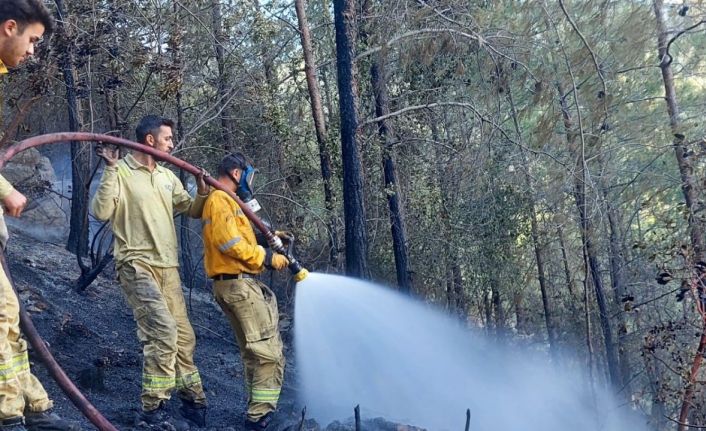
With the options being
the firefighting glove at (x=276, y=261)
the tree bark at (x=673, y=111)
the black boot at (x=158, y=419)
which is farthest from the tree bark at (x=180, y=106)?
the tree bark at (x=673, y=111)

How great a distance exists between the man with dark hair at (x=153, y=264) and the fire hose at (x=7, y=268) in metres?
0.15

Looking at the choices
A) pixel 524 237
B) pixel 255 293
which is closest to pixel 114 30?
pixel 255 293

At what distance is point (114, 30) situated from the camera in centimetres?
800

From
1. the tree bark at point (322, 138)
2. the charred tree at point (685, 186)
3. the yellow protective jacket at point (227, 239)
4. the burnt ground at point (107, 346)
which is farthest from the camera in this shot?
the tree bark at point (322, 138)

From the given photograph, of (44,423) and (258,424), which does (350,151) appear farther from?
(44,423)

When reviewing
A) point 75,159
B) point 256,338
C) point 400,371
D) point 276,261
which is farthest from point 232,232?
point 75,159

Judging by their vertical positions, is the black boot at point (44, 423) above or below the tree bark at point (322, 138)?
below

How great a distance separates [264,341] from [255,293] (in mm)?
355

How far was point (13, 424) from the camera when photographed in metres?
3.81

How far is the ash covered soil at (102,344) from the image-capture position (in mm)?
6082

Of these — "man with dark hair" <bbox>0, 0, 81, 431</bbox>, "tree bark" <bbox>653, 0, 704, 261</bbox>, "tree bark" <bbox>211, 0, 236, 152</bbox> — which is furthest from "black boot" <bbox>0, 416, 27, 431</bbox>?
"tree bark" <bbox>653, 0, 704, 261</bbox>

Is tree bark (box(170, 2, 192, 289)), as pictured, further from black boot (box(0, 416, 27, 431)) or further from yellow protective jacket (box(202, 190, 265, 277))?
black boot (box(0, 416, 27, 431))

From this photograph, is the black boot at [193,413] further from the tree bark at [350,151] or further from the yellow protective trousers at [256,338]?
the tree bark at [350,151]

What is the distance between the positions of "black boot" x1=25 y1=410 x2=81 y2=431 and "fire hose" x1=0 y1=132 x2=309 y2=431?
0.84ft
